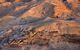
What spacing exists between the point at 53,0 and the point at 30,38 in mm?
3113

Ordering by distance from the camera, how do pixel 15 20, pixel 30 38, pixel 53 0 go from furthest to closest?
pixel 53 0, pixel 15 20, pixel 30 38

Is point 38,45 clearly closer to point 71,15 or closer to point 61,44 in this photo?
point 61,44

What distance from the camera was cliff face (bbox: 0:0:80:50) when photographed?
7.53 metres

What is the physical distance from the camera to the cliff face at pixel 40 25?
753 centimetres

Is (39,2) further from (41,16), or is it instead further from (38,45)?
(38,45)

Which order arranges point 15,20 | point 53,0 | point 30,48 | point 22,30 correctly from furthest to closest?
point 53,0
point 15,20
point 22,30
point 30,48

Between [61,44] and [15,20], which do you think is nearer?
[61,44]

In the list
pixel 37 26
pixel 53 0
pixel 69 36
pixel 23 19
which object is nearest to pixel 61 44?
pixel 69 36

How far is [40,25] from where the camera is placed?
8531mm

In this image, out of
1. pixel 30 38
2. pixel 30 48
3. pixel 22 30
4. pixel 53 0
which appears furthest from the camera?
pixel 53 0

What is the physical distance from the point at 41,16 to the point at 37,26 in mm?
1280

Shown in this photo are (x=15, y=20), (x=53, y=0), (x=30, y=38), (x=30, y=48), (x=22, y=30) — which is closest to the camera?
(x=30, y=48)

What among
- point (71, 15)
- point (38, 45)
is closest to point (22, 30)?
point (38, 45)

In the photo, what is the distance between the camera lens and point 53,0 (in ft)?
34.7
